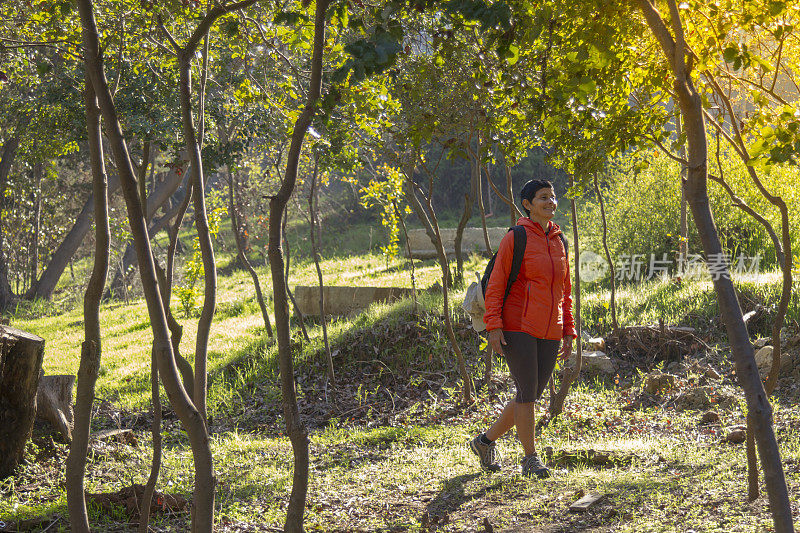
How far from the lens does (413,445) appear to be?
6.09 metres

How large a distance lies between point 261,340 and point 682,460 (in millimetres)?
6231

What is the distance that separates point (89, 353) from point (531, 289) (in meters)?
2.49

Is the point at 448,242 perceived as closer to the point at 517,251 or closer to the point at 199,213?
the point at 517,251

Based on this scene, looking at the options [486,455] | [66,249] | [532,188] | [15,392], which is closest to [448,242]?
[66,249]

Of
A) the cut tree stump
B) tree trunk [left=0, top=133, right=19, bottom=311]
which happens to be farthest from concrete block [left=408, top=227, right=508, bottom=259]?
the cut tree stump

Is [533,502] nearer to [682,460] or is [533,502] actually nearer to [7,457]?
[682,460]

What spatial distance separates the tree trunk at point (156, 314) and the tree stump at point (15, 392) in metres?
2.63

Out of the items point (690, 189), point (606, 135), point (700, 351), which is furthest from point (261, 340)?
point (690, 189)

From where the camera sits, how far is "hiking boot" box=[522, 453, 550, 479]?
457cm

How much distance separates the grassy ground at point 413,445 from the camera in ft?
13.4

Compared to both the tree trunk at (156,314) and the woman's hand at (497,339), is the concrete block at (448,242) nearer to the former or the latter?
the woman's hand at (497,339)

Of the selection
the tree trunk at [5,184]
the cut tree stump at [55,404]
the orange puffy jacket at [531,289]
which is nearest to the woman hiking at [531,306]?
the orange puffy jacket at [531,289]

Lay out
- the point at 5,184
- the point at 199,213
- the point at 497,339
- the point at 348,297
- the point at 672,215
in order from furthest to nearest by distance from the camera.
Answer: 1. the point at 5,184
2. the point at 672,215
3. the point at 348,297
4. the point at 497,339
5. the point at 199,213

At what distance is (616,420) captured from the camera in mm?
6547
